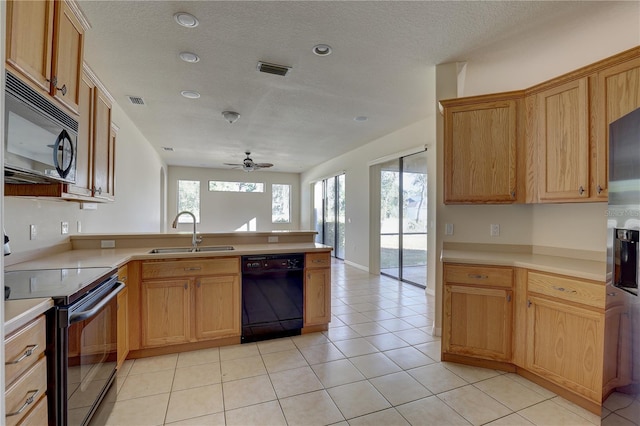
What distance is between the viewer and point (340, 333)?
310cm

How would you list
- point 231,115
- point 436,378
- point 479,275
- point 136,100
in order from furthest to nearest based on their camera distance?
point 231,115
point 136,100
point 479,275
point 436,378

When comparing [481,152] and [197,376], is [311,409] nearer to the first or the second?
[197,376]

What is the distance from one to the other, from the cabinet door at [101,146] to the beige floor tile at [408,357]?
9.19 feet

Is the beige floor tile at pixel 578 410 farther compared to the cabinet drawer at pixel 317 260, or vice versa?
the cabinet drawer at pixel 317 260

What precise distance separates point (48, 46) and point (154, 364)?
229 centimetres

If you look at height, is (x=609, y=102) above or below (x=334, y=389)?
above

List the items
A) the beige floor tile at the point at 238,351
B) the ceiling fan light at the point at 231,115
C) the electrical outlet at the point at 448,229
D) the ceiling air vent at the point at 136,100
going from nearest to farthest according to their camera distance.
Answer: the beige floor tile at the point at 238,351 < the electrical outlet at the point at 448,229 < the ceiling air vent at the point at 136,100 < the ceiling fan light at the point at 231,115

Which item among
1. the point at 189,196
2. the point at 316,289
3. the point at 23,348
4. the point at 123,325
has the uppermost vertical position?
the point at 189,196

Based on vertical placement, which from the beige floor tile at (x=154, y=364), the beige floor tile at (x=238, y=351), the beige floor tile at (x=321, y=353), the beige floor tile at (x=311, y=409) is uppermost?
the beige floor tile at (x=321, y=353)

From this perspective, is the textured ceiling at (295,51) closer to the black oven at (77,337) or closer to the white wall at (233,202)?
the black oven at (77,337)

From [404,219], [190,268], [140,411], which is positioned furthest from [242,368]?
[404,219]

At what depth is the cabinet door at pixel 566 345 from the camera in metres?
1.82

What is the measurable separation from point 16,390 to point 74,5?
1.97 meters

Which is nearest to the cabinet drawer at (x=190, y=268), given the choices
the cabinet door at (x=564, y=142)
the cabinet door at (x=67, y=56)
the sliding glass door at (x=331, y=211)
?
the cabinet door at (x=67, y=56)
